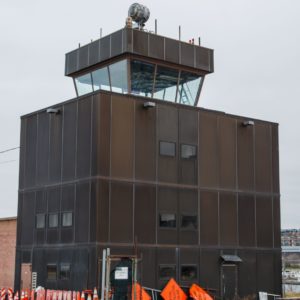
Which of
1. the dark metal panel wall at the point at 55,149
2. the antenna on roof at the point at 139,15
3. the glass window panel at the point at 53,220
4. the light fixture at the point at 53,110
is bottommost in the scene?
the glass window panel at the point at 53,220

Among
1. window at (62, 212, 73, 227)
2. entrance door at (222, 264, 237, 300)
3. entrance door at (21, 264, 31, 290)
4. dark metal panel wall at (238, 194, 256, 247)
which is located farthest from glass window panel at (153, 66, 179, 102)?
entrance door at (21, 264, 31, 290)

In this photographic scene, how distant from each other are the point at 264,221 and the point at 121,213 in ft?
30.2

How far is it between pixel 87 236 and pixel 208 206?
6816 mm

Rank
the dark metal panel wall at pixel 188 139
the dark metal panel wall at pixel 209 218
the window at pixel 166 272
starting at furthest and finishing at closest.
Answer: the dark metal panel wall at pixel 209 218, the dark metal panel wall at pixel 188 139, the window at pixel 166 272

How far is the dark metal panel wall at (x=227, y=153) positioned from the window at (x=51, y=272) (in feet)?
30.6

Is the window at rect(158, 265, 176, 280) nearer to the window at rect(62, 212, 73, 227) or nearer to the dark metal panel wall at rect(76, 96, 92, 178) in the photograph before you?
the window at rect(62, 212, 73, 227)

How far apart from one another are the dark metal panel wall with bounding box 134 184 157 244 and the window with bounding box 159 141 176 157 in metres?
1.90

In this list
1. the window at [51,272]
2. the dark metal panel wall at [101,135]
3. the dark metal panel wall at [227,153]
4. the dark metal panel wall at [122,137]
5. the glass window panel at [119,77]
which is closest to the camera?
the dark metal panel wall at [101,135]

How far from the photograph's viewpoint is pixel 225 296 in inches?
1336

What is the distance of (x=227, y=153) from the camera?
35562 millimetres

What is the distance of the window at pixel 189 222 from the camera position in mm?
33344

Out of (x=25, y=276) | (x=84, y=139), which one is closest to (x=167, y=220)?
(x=84, y=139)

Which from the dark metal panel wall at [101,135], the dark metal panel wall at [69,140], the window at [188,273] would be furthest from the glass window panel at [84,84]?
the window at [188,273]

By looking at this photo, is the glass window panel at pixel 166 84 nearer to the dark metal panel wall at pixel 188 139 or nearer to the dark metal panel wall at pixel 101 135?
the dark metal panel wall at pixel 188 139
